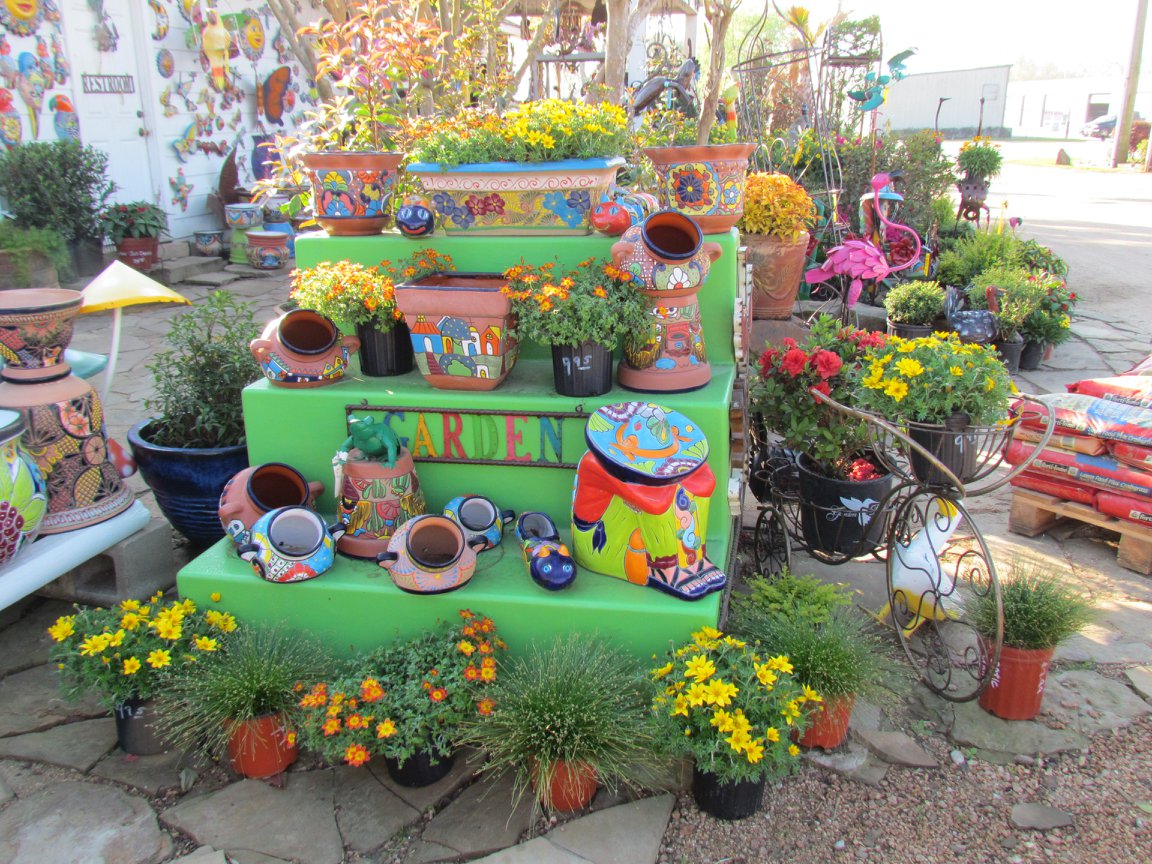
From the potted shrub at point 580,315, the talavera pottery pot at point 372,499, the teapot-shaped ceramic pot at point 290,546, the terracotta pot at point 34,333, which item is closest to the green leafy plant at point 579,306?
the potted shrub at point 580,315

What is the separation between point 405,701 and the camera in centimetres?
232

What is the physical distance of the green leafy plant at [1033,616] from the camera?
2.61m

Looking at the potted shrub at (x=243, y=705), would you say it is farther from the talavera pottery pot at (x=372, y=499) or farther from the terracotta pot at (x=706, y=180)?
the terracotta pot at (x=706, y=180)

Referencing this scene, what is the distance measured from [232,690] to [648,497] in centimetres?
125

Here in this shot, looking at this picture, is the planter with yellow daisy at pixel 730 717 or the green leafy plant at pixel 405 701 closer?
the planter with yellow daisy at pixel 730 717

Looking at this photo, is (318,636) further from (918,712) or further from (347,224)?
(918,712)

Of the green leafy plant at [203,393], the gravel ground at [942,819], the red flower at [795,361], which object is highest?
the red flower at [795,361]

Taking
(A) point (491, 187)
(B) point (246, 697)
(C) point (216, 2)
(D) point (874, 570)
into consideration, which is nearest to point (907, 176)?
(D) point (874, 570)

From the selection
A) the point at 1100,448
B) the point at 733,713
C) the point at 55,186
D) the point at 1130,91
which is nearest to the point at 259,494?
the point at 733,713

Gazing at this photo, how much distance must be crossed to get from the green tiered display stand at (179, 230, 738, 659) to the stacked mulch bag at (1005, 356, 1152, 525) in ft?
5.08

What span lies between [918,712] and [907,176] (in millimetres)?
6887

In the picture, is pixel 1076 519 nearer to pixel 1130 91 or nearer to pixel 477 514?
pixel 477 514

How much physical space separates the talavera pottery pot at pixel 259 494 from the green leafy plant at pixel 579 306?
91cm

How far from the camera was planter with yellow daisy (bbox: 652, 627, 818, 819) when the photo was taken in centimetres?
212
